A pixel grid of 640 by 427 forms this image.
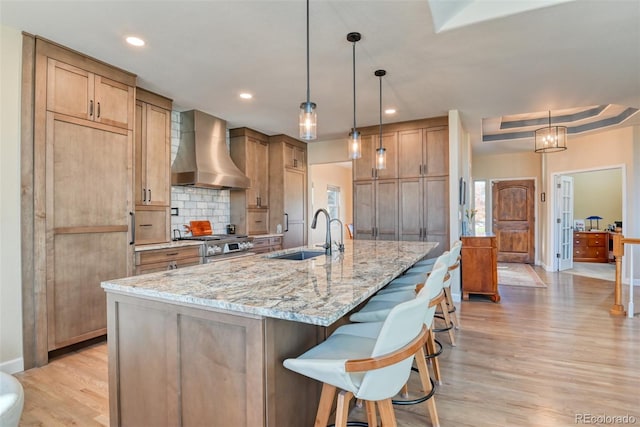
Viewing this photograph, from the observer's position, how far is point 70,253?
2.80 m

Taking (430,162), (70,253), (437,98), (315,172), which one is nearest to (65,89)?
(70,253)

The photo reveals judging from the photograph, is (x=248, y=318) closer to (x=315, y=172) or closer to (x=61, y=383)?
(x=61, y=383)

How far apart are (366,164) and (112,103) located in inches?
139

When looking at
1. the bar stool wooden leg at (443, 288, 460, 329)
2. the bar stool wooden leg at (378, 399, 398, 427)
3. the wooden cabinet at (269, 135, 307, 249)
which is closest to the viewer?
the bar stool wooden leg at (378, 399, 398, 427)

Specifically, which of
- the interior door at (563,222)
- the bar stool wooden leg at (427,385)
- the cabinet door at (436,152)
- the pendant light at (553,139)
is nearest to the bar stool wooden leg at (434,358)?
the bar stool wooden leg at (427,385)

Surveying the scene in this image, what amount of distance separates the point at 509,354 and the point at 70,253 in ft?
12.3

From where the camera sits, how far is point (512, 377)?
7.80ft

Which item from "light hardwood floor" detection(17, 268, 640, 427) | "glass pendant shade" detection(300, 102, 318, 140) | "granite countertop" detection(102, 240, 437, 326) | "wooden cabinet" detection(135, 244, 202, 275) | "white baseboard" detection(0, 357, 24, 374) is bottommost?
"light hardwood floor" detection(17, 268, 640, 427)

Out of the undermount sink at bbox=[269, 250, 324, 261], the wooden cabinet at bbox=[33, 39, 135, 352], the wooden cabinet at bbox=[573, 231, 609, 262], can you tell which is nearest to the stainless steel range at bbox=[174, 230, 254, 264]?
the wooden cabinet at bbox=[33, 39, 135, 352]

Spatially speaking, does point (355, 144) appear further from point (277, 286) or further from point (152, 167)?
point (152, 167)

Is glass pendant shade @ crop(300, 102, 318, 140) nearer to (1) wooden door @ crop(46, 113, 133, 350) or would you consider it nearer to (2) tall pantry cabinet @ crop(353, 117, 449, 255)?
(1) wooden door @ crop(46, 113, 133, 350)

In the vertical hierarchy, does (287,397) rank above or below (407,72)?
below

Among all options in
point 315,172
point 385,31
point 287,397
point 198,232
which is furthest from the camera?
A: point 315,172

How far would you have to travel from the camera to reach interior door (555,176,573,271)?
6691 millimetres
